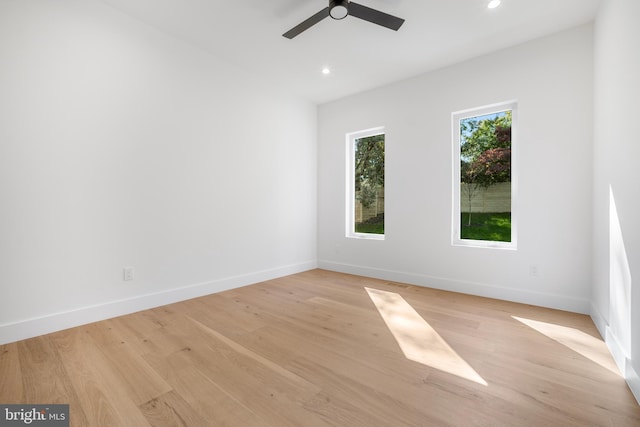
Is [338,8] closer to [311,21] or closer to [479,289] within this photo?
[311,21]

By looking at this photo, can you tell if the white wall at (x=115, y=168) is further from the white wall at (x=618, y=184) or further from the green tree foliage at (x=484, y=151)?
the white wall at (x=618, y=184)

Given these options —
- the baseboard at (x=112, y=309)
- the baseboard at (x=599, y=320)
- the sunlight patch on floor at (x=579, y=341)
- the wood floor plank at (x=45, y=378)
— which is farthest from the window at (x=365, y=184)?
the wood floor plank at (x=45, y=378)

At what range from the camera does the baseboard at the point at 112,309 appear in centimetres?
212

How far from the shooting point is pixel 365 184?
441 cm

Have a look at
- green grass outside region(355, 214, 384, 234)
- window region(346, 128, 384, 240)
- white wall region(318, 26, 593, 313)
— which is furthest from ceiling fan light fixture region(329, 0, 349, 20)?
green grass outside region(355, 214, 384, 234)

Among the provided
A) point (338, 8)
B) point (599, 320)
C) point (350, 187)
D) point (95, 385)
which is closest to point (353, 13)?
point (338, 8)

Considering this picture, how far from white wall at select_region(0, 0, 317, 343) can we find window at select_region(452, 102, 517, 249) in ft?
8.06

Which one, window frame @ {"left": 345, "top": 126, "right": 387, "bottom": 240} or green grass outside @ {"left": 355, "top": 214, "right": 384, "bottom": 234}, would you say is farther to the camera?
window frame @ {"left": 345, "top": 126, "right": 387, "bottom": 240}

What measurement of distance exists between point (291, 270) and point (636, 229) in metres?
3.54

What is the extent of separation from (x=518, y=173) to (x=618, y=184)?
3.64 ft

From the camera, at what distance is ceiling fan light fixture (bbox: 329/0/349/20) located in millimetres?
2113

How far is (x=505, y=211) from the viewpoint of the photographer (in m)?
3.18

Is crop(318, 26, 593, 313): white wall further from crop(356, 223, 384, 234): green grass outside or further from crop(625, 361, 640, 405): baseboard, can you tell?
crop(625, 361, 640, 405): baseboard

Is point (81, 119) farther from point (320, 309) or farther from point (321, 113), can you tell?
point (321, 113)
